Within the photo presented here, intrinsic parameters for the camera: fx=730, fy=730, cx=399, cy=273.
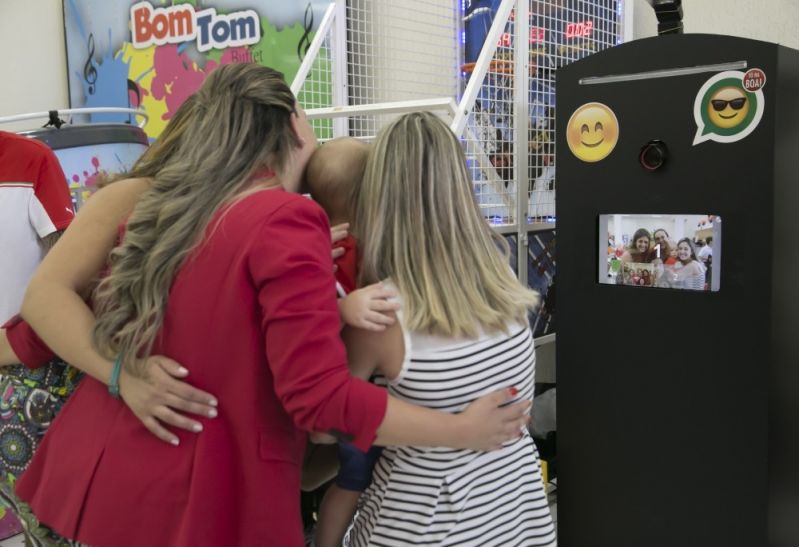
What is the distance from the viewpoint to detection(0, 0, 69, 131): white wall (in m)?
6.17

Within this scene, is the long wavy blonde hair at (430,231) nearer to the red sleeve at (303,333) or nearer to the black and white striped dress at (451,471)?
the black and white striped dress at (451,471)

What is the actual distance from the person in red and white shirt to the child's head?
3.18 ft

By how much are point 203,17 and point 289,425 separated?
4.55 meters

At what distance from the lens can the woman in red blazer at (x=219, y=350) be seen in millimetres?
1070

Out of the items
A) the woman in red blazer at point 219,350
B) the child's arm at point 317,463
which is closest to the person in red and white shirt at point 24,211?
the woman in red blazer at point 219,350

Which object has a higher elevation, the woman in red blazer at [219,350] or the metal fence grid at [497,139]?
the metal fence grid at [497,139]

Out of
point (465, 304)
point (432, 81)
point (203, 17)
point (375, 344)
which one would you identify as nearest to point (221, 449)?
point (375, 344)

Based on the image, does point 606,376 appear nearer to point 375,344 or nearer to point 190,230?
point 375,344

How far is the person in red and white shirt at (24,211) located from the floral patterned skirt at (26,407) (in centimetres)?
72

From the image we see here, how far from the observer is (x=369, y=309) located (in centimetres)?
122

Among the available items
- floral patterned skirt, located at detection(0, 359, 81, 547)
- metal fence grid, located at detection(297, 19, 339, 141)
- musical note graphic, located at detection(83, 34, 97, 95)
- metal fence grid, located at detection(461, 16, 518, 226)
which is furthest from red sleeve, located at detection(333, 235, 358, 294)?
musical note graphic, located at detection(83, 34, 97, 95)

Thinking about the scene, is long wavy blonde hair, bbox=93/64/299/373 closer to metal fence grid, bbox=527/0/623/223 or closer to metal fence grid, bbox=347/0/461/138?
metal fence grid, bbox=527/0/623/223

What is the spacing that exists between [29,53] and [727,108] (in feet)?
19.6

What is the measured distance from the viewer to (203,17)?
508 centimetres
